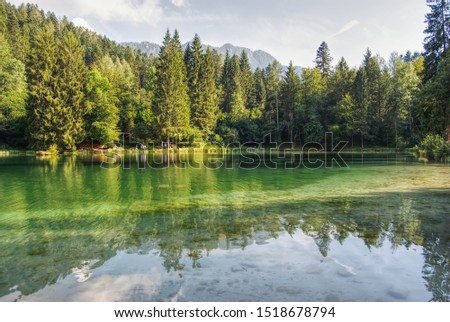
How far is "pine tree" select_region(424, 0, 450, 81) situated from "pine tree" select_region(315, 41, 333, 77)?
41.5m

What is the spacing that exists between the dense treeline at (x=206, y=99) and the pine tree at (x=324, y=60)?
0.24 meters

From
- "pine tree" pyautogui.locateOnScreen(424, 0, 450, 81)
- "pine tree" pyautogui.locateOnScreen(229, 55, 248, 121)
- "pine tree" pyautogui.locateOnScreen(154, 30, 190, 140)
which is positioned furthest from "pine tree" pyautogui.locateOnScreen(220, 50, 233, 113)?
"pine tree" pyautogui.locateOnScreen(424, 0, 450, 81)

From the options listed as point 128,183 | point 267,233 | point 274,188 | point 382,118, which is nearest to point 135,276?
point 267,233

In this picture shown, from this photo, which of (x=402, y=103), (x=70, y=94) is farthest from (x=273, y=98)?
(x=70, y=94)

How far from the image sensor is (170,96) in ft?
187

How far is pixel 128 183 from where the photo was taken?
54.7 feet

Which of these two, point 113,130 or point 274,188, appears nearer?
point 274,188

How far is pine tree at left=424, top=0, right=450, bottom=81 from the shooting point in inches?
1492

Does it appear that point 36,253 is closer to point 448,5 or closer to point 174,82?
point 448,5

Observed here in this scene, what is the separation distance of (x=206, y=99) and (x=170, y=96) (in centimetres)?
1076

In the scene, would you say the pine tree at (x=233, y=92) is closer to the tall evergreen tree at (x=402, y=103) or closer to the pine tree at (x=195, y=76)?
the pine tree at (x=195, y=76)

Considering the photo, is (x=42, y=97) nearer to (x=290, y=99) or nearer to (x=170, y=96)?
(x=170, y=96)

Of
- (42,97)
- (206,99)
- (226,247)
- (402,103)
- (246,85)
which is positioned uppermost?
(246,85)
